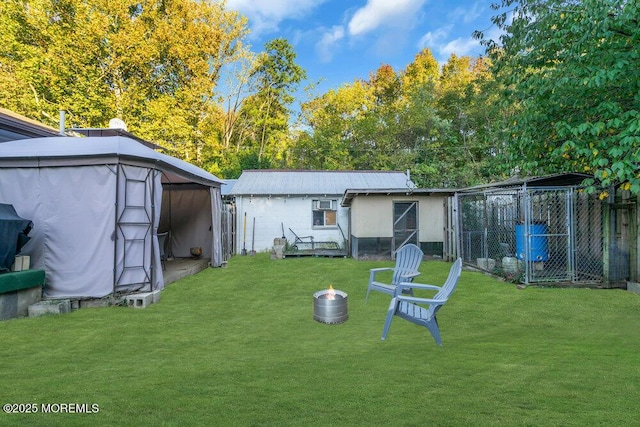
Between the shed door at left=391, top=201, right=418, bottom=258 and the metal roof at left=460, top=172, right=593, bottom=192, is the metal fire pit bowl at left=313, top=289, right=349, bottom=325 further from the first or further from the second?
the shed door at left=391, top=201, right=418, bottom=258

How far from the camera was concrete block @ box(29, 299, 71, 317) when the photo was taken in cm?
525

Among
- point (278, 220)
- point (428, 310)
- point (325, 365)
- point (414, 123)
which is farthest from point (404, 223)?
point (414, 123)

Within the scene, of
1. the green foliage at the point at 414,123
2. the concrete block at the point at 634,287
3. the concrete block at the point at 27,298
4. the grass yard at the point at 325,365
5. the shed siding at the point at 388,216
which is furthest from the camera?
the green foliage at the point at 414,123

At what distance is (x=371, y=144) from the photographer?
1077 inches

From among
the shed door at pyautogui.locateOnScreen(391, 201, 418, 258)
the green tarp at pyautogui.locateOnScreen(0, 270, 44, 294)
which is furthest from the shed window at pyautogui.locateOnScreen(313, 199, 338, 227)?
the green tarp at pyautogui.locateOnScreen(0, 270, 44, 294)

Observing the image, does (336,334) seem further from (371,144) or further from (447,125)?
(371,144)

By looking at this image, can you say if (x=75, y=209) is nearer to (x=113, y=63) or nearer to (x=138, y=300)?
(x=138, y=300)

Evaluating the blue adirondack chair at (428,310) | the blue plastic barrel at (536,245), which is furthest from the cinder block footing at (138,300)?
the blue plastic barrel at (536,245)

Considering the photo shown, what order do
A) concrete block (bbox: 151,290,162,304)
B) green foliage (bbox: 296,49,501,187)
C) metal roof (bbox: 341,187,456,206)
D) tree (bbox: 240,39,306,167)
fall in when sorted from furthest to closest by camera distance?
tree (bbox: 240,39,306,167)
green foliage (bbox: 296,49,501,187)
metal roof (bbox: 341,187,456,206)
concrete block (bbox: 151,290,162,304)

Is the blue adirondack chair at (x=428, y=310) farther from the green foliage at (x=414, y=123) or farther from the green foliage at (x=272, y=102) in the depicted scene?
the green foliage at (x=272, y=102)

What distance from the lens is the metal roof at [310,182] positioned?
47.1 ft

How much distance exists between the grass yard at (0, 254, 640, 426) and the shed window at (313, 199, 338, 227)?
833cm

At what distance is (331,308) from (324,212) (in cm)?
968

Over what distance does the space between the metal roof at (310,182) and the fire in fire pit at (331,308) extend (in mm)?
9400
